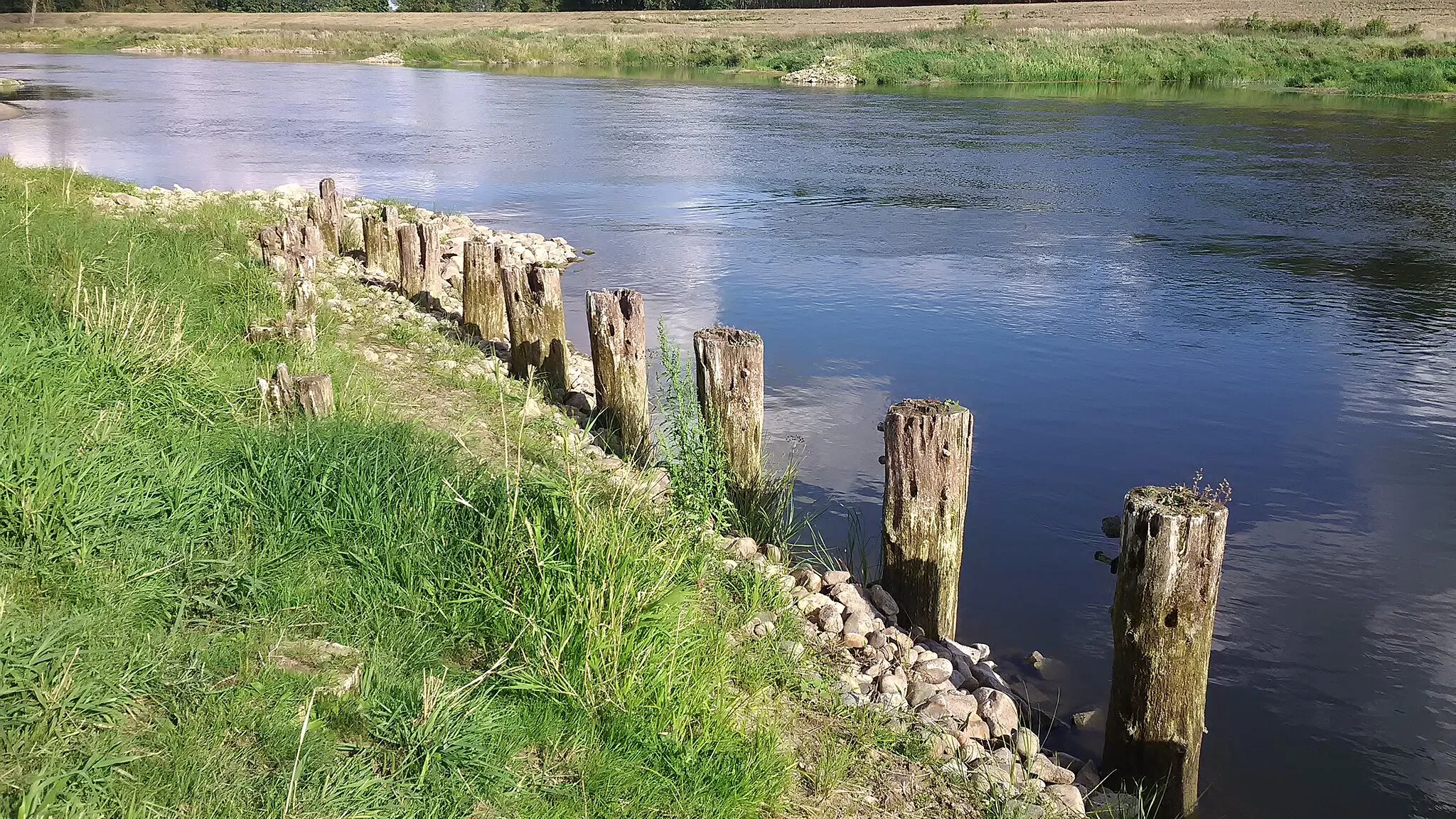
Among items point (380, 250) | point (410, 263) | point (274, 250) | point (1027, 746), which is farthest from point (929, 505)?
point (380, 250)

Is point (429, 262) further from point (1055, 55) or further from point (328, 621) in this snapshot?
point (1055, 55)

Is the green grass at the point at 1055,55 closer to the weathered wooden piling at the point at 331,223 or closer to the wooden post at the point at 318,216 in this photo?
the weathered wooden piling at the point at 331,223

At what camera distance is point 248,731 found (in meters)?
3.86

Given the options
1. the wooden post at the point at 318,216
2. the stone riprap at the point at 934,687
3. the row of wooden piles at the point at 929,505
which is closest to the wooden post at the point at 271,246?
the row of wooden piles at the point at 929,505

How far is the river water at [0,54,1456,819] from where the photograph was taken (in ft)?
22.5

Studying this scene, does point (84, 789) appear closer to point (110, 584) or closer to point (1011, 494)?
point (110, 584)

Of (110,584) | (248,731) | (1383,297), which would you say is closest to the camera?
(248,731)

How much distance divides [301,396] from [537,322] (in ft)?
12.2

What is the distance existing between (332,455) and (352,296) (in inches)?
255

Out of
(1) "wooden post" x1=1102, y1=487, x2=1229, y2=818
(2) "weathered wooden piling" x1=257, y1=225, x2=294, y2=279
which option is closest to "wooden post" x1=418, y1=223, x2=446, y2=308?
(2) "weathered wooden piling" x1=257, y1=225, x2=294, y2=279

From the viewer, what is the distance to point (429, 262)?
13.0 m

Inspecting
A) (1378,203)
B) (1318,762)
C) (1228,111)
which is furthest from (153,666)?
(1228,111)

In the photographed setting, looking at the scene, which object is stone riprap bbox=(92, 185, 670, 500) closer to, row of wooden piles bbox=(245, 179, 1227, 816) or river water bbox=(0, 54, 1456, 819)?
row of wooden piles bbox=(245, 179, 1227, 816)

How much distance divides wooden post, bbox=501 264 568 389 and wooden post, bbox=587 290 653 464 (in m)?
1.24
